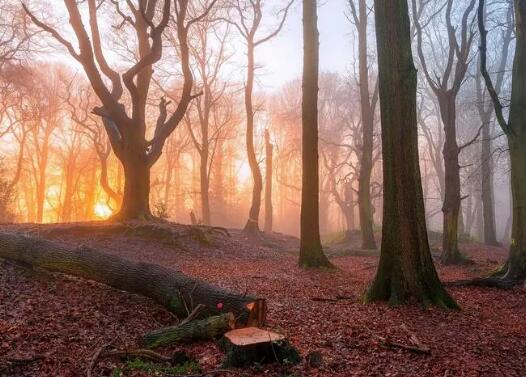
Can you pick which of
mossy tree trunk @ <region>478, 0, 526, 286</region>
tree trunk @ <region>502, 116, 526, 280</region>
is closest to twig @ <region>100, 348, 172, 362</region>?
mossy tree trunk @ <region>478, 0, 526, 286</region>

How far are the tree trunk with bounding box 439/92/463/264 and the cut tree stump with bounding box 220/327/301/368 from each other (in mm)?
10070

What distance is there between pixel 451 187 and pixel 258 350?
10.8 m

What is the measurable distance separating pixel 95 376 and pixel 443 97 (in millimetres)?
12991

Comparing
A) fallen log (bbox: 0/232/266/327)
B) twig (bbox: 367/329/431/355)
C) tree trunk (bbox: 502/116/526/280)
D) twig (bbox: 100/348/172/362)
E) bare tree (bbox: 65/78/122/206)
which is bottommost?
twig (bbox: 100/348/172/362)

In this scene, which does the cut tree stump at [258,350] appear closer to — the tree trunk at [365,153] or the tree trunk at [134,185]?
the tree trunk at [134,185]

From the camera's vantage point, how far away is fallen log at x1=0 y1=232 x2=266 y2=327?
5.98 metres

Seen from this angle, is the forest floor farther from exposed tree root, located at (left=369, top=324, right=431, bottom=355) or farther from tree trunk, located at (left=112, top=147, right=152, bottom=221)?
tree trunk, located at (left=112, top=147, right=152, bottom=221)

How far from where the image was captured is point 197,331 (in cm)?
566

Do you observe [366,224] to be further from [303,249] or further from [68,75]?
[68,75]

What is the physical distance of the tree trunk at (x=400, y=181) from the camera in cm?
738

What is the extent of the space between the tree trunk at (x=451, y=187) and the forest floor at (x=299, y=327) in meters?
4.54

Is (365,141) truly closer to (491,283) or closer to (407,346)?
(491,283)

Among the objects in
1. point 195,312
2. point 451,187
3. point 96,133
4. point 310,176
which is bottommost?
point 195,312

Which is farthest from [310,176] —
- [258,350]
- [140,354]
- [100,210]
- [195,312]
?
[100,210]
